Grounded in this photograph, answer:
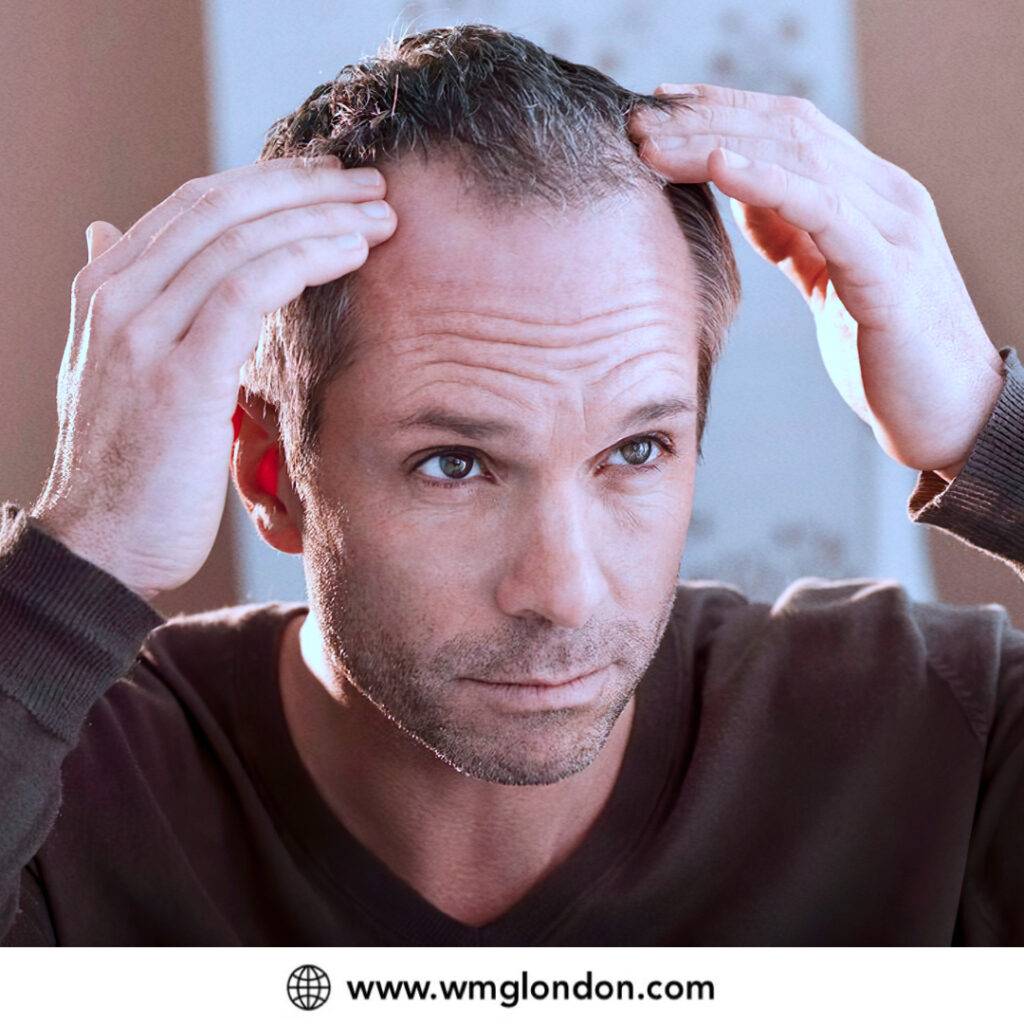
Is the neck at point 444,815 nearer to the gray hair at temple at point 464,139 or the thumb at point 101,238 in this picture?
the gray hair at temple at point 464,139

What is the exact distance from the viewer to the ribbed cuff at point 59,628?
991 mm

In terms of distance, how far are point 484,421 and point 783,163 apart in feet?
1.07

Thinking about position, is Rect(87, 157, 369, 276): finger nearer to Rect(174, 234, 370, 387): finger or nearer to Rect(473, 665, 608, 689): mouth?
Rect(174, 234, 370, 387): finger

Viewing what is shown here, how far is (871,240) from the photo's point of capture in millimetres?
1090

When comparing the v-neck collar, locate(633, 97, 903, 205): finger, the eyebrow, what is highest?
locate(633, 97, 903, 205): finger

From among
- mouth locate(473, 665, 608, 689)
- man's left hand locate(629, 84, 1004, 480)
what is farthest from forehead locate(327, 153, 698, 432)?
mouth locate(473, 665, 608, 689)

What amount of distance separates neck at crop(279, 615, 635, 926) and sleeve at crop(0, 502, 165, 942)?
1.02 ft

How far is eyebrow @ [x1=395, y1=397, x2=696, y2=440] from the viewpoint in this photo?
1.05 m

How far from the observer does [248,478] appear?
131 cm

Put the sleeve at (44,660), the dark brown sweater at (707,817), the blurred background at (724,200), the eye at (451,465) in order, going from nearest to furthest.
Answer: the sleeve at (44,660)
the eye at (451,465)
the dark brown sweater at (707,817)
the blurred background at (724,200)

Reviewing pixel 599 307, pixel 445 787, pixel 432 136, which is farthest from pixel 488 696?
pixel 432 136

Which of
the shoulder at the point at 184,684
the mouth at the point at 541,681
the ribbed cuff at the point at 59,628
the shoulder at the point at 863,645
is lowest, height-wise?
the shoulder at the point at 184,684

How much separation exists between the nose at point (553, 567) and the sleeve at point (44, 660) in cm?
29
